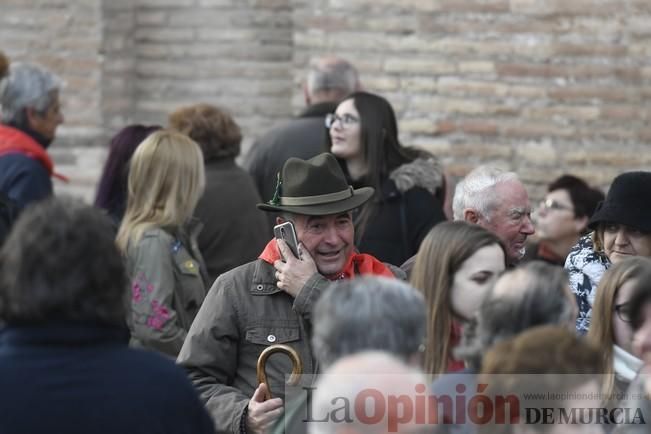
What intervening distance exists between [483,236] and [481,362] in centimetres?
73

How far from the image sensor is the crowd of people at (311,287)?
131 inches

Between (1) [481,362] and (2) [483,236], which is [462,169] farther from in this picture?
(1) [481,362]

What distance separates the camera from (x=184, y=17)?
9.82 metres

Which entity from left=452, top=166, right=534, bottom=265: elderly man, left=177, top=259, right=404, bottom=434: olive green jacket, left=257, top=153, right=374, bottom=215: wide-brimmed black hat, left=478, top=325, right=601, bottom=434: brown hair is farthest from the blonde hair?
left=478, top=325, right=601, bottom=434: brown hair

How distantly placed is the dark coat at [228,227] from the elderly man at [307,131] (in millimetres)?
488

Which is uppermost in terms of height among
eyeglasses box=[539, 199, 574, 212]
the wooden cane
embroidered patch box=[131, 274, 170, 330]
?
the wooden cane

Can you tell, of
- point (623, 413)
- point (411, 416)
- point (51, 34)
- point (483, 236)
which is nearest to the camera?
point (411, 416)

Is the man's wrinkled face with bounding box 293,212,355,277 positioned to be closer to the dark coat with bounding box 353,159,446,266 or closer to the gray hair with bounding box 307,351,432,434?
the dark coat with bounding box 353,159,446,266

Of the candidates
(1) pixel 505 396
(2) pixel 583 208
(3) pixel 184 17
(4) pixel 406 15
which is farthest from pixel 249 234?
(1) pixel 505 396

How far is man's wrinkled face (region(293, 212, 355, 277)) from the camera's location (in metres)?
4.95

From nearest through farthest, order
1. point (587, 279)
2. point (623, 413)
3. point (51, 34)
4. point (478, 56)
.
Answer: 1. point (623, 413)
2. point (587, 279)
3. point (478, 56)
4. point (51, 34)

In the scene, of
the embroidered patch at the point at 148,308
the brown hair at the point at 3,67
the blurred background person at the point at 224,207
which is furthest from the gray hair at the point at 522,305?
the brown hair at the point at 3,67

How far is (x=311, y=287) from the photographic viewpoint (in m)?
4.75

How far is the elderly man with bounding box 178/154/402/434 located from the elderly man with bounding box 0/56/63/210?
2430 mm
